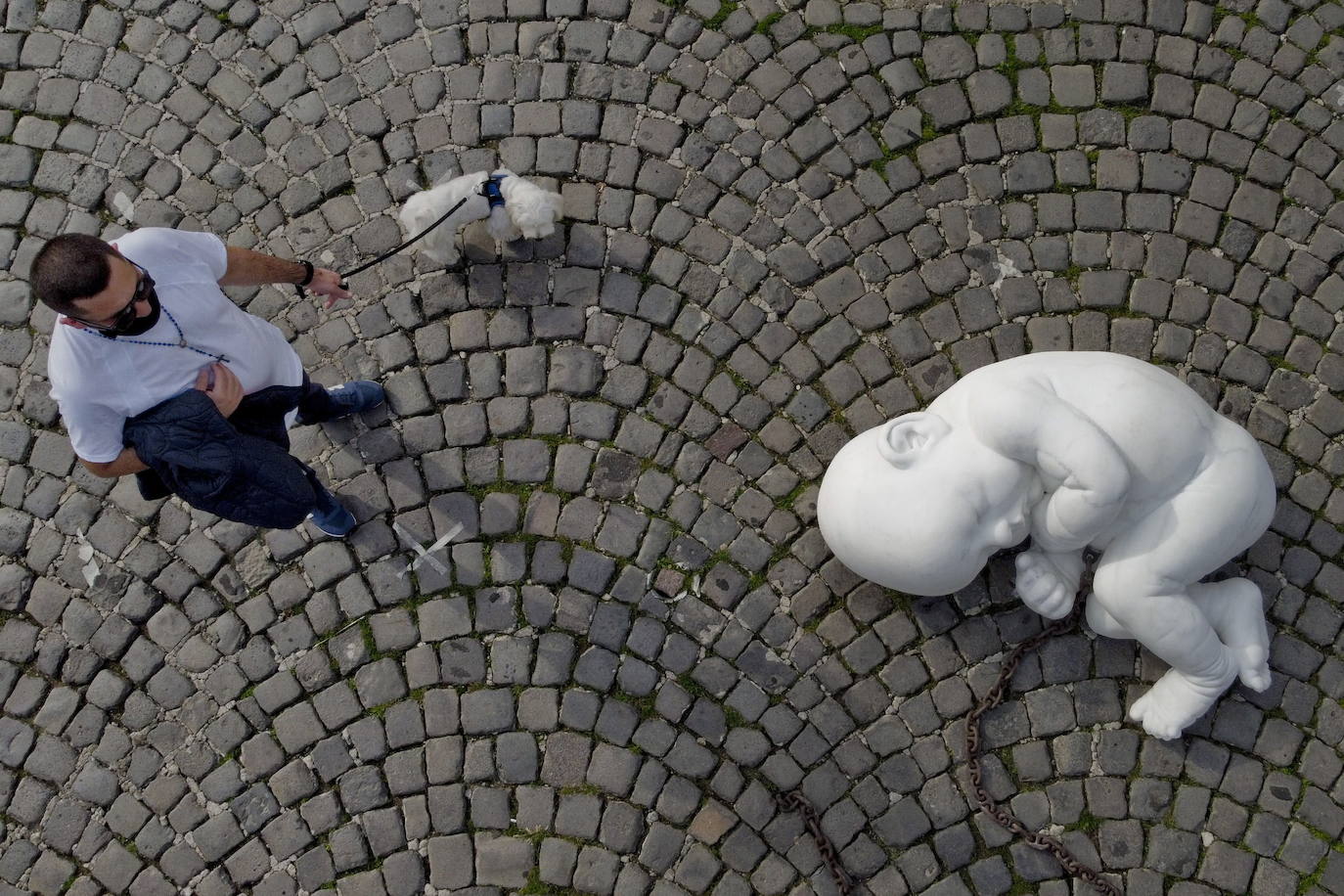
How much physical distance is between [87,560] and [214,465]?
64.9 inches

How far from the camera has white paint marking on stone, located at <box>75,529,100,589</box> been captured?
4859 millimetres

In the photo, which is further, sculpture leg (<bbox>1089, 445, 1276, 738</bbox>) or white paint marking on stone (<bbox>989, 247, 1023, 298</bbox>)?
white paint marking on stone (<bbox>989, 247, 1023, 298</bbox>)

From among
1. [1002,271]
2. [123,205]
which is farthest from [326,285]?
[1002,271]

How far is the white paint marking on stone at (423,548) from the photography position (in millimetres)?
4785

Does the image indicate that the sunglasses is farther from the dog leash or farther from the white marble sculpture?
the white marble sculpture

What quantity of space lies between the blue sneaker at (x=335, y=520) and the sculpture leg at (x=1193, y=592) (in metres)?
3.28

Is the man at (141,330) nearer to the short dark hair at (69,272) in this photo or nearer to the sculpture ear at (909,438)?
the short dark hair at (69,272)

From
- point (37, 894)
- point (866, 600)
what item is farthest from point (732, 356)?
point (37, 894)

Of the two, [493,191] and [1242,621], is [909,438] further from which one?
[493,191]

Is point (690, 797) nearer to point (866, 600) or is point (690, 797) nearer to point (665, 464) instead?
point (866, 600)

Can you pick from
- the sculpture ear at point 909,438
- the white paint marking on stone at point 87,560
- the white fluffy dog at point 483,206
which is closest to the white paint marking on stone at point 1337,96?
the sculpture ear at point 909,438

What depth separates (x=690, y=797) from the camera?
176 inches

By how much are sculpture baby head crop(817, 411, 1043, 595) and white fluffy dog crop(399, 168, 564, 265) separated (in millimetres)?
1829

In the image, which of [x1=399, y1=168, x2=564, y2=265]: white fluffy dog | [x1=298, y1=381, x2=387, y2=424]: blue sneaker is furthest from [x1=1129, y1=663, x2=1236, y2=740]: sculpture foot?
[x1=298, y1=381, x2=387, y2=424]: blue sneaker
